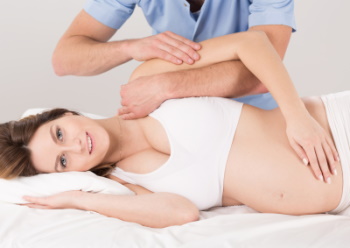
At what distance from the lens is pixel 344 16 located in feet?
12.8

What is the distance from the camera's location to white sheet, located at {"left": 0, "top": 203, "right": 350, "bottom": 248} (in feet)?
5.56

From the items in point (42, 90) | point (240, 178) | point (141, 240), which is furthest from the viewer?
point (42, 90)

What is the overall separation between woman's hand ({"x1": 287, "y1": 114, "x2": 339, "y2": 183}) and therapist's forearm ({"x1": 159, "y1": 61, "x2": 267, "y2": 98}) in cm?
34

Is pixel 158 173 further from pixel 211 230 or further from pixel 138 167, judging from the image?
pixel 211 230

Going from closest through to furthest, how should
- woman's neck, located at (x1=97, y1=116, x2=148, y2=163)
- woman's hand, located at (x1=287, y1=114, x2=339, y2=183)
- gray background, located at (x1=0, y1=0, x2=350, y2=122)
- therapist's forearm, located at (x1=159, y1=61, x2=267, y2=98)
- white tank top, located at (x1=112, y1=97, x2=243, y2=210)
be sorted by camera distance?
woman's hand, located at (x1=287, y1=114, x2=339, y2=183) < white tank top, located at (x1=112, y1=97, x2=243, y2=210) < therapist's forearm, located at (x1=159, y1=61, x2=267, y2=98) < woman's neck, located at (x1=97, y1=116, x2=148, y2=163) < gray background, located at (x1=0, y1=0, x2=350, y2=122)

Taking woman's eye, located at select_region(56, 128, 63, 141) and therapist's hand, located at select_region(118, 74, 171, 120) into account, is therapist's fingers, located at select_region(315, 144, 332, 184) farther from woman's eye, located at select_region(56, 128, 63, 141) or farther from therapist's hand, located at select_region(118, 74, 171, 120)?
woman's eye, located at select_region(56, 128, 63, 141)

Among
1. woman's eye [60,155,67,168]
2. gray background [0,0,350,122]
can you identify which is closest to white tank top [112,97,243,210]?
woman's eye [60,155,67,168]

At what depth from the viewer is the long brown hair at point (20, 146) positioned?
2076 millimetres

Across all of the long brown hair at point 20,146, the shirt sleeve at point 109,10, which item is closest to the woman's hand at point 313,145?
the long brown hair at point 20,146

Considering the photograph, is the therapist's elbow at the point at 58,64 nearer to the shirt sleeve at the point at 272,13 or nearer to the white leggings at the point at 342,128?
the shirt sleeve at the point at 272,13

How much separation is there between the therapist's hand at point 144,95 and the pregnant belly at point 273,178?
306 mm

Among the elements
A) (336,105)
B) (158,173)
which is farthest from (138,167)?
(336,105)

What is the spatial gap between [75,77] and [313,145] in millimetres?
2294

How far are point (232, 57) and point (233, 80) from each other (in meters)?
0.09
